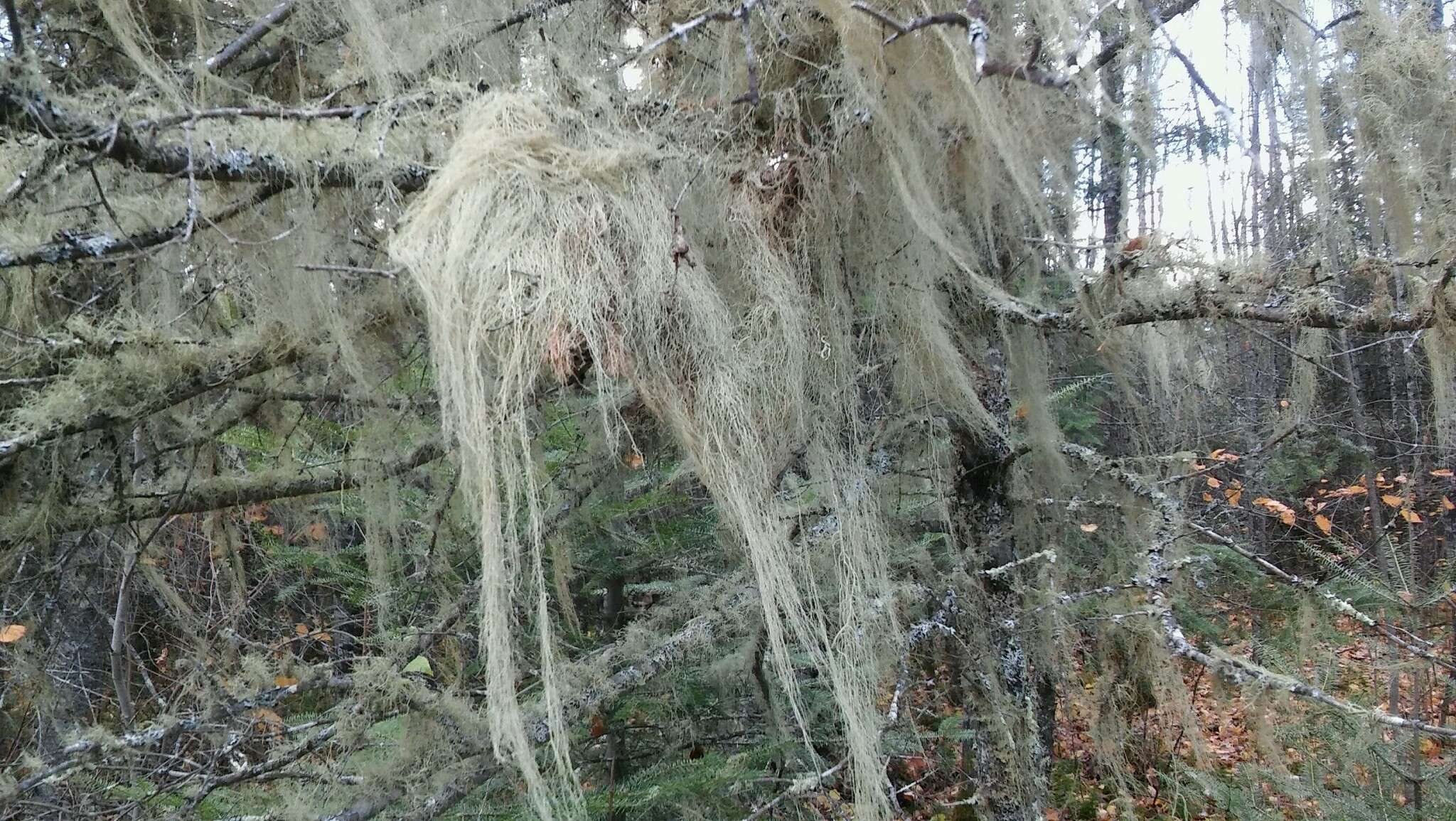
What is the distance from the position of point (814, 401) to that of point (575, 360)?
26.9 inches

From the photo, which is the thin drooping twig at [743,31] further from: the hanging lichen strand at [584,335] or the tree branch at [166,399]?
the tree branch at [166,399]

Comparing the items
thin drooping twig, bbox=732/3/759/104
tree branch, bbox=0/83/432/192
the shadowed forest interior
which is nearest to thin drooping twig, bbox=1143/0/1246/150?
the shadowed forest interior

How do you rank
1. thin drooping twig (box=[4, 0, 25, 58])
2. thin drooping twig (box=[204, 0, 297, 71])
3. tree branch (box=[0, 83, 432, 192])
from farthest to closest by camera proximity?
thin drooping twig (box=[204, 0, 297, 71]) < tree branch (box=[0, 83, 432, 192]) < thin drooping twig (box=[4, 0, 25, 58])

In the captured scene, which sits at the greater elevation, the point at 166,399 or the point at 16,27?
the point at 16,27

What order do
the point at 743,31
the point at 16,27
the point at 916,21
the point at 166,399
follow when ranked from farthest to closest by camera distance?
the point at 166,399 → the point at 743,31 → the point at 916,21 → the point at 16,27

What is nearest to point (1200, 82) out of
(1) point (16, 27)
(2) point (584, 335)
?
(2) point (584, 335)

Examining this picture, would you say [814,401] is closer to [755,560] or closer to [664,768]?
[755,560]

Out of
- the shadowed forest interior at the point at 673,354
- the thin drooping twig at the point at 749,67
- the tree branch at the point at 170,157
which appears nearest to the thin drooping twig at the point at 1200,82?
the shadowed forest interior at the point at 673,354

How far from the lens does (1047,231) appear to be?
197cm

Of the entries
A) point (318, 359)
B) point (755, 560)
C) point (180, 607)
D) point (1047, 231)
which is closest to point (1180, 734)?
point (1047, 231)

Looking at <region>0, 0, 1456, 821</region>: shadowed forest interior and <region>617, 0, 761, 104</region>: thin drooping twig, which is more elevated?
<region>617, 0, 761, 104</region>: thin drooping twig

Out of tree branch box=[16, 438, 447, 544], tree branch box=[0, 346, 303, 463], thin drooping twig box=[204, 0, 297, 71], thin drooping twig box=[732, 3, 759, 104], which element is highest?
thin drooping twig box=[204, 0, 297, 71]

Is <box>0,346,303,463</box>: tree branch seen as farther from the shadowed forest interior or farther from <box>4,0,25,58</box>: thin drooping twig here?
<box>4,0,25,58</box>: thin drooping twig

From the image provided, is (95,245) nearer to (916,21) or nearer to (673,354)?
(673,354)
